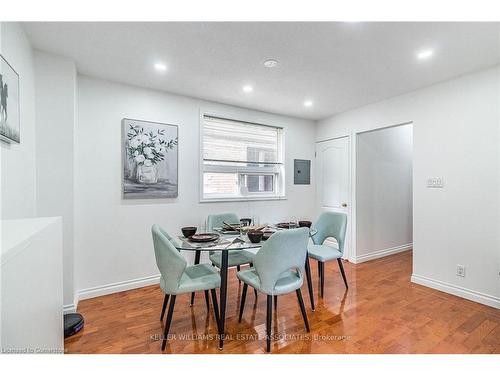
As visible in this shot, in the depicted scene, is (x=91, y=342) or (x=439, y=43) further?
(x=439, y=43)

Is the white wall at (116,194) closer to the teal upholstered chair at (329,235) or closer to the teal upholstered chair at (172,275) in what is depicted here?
the teal upholstered chair at (172,275)

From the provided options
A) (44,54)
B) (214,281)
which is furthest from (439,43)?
(44,54)

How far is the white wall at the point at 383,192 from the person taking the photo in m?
3.85

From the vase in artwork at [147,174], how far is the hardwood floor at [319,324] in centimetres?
129

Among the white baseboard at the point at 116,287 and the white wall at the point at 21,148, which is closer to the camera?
the white wall at the point at 21,148

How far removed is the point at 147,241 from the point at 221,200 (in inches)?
42.8

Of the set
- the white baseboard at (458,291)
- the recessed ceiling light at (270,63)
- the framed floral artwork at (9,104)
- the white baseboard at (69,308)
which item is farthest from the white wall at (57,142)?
the white baseboard at (458,291)

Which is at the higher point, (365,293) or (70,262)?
(70,262)

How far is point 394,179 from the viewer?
426cm

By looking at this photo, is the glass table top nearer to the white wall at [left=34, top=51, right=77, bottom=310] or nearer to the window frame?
the white wall at [left=34, top=51, right=77, bottom=310]

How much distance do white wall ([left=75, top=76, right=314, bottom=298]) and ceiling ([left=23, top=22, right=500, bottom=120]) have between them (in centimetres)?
23

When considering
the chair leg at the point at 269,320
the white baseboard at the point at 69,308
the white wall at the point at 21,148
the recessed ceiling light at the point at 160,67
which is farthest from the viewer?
the recessed ceiling light at the point at 160,67

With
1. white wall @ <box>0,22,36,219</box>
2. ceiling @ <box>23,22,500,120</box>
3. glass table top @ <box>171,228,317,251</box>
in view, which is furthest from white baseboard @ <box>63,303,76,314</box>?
ceiling @ <box>23,22,500,120</box>

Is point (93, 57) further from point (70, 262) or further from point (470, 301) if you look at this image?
point (470, 301)
